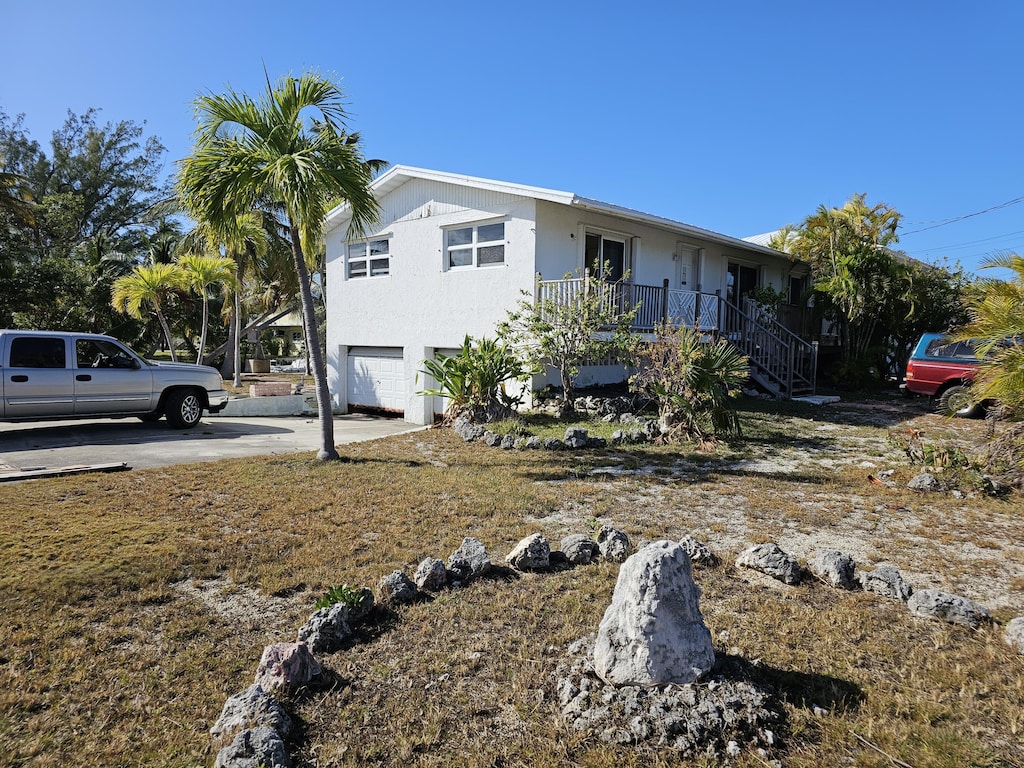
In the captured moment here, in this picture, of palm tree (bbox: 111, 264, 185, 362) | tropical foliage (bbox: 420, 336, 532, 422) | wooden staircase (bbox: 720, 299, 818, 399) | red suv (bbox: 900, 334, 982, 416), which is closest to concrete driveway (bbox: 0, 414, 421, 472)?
tropical foliage (bbox: 420, 336, 532, 422)

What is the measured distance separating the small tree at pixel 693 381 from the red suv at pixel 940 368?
5991 mm

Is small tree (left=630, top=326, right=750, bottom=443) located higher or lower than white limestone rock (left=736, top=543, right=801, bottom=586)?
higher

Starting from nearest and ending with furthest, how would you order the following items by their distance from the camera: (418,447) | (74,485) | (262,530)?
1. (262,530)
2. (74,485)
3. (418,447)

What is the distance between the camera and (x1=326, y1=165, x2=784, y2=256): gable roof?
38.0 feet

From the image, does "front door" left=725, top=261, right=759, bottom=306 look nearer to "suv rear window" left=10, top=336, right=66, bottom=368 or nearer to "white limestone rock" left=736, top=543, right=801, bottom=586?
"white limestone rock" left=736, top=543, right=801, bottom=586

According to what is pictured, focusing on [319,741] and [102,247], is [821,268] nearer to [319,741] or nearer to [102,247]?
[319,741]

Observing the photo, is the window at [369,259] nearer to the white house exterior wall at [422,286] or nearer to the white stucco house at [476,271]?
the white stucco house at [476,271]

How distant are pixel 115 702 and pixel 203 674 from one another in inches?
15.1

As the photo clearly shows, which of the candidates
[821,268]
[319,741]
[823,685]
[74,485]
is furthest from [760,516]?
[821,268]

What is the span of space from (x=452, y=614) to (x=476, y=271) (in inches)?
415

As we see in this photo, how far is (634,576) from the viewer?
2.97 metres

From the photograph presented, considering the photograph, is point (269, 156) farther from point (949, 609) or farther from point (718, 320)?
point (718, 320)

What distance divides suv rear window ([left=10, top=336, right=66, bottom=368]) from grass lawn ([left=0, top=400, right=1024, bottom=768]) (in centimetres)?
396

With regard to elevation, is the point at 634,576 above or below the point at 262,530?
above
